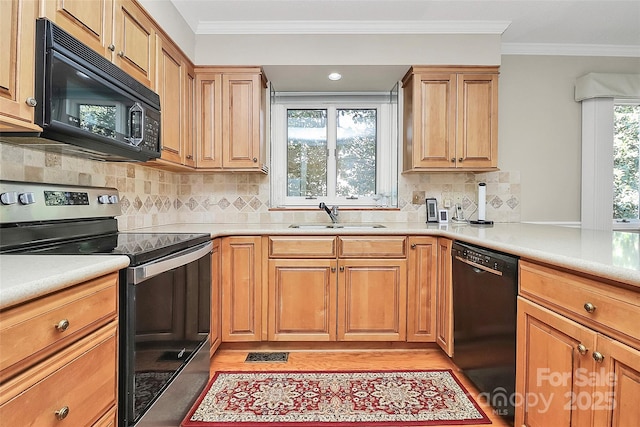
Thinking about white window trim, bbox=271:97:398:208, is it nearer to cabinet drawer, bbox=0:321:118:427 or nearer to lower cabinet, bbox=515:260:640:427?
lower cabinet, bbox=515:260:640:427

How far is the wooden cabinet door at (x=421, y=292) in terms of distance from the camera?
8.28 ft

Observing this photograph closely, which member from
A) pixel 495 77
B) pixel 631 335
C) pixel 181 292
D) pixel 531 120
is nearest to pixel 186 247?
pixel 181 292

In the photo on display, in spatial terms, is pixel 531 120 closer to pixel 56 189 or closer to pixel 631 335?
pixel 631 335

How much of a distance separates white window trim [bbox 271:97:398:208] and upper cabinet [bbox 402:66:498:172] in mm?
511

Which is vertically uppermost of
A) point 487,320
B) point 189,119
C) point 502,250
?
point 189,119

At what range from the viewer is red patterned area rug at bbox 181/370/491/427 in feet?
5.76

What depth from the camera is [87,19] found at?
150cm

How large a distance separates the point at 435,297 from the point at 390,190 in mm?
1108

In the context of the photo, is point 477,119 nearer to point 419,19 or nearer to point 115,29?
point 419,19

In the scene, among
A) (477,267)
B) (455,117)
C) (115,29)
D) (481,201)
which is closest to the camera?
(115,29)

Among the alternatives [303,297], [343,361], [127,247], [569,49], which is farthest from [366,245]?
[569,49]

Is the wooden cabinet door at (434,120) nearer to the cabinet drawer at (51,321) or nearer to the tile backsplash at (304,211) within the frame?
the tile backsplash at (304,211)

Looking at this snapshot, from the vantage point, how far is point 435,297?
8.24 ft

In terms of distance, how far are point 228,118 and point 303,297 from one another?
143 cm
